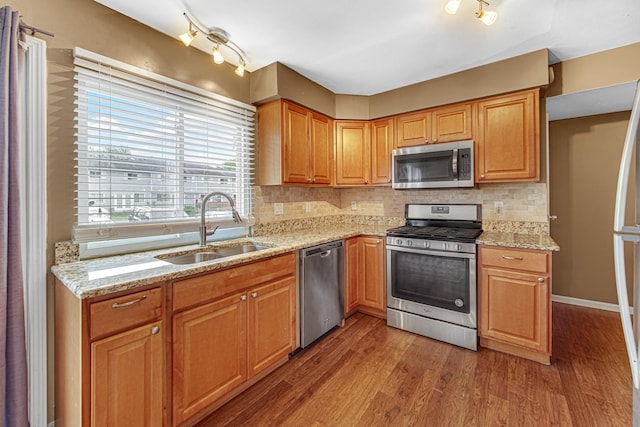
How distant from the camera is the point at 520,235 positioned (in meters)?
2.57

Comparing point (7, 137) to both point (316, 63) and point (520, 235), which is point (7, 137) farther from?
point (520, 235)

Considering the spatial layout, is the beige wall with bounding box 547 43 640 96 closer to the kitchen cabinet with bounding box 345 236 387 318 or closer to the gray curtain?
the kitchen cabinet with bounding box 345 236 387 318

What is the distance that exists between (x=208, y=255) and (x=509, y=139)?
9.03 ft

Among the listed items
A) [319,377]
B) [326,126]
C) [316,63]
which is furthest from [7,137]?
[326,126]

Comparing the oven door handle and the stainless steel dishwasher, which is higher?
the oven door handle

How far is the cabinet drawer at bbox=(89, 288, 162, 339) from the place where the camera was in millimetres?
1201

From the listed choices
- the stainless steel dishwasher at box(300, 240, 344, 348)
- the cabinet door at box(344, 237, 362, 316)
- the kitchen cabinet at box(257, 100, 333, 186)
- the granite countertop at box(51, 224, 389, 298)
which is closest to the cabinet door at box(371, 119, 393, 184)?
the kitchen cabinet at box(257, 100, 333, 186)

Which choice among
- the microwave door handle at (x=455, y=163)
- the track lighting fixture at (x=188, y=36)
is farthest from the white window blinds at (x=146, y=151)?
the microwave door handle at (x=455, y=163)

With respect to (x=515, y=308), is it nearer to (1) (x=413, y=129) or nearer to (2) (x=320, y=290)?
(2) (x=320, y=290)

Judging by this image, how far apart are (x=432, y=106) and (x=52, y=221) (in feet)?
10.4

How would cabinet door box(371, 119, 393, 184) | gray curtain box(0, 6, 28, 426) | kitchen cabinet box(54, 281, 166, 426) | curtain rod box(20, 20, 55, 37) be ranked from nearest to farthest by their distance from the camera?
kitchen cabinet box(54, 281, 166, 426), gray curtain box(0, 6, 28, 426), curtain rod box(20, 20, 55, 37), cabinet door box(371, 119, 393, 184)

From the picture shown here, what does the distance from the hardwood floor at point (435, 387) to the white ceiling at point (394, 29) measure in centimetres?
249

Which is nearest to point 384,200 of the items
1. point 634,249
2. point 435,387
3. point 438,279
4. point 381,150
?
point 381,150

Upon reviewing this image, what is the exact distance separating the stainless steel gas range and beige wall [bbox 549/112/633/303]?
1.34m
